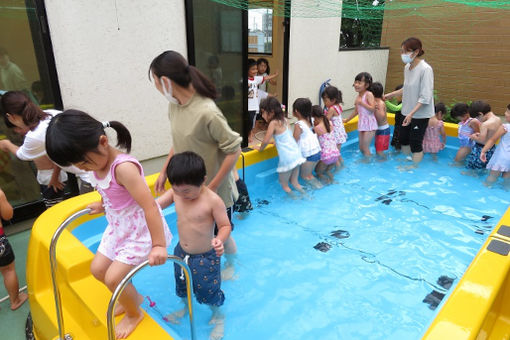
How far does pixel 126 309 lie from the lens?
1907 millimetres

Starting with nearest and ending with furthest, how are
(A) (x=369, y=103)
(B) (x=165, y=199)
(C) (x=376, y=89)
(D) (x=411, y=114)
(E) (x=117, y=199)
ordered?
1. (E) (x=117, y=199)
2. (B) (x=165, y=199)
3. (D) (x=411, y=114)
4. (A) (x=369, y=103)
5. (C) (x=376, y=89)

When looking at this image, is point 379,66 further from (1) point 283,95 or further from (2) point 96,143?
(2) point 96,143

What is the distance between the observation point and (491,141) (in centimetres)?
460

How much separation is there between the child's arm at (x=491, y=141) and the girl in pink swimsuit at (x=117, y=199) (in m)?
4.31

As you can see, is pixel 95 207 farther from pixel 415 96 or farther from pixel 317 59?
pixel 317 59

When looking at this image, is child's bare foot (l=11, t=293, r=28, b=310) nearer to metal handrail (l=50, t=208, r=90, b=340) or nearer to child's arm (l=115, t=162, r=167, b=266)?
metal handrail (l=50, t=208, r=90, b=340)

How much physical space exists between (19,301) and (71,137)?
1842 mm

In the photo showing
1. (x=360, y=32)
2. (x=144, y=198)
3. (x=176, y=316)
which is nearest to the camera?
(x=144, y=198)

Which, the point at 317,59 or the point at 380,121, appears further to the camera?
the point at 317,59

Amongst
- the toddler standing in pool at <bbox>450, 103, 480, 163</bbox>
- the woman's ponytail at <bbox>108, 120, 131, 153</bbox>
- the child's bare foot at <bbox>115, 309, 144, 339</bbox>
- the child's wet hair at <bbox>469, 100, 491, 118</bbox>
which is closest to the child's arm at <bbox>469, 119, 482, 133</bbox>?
the toddler standing in pool at <bbox>450, 103, 480, 163</bbox>

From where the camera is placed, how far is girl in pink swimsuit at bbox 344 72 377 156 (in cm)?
520

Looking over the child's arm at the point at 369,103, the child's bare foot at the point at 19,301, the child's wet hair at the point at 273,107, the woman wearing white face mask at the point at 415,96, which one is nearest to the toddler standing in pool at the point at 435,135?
the woman wearing white face mask at the point at 415,96

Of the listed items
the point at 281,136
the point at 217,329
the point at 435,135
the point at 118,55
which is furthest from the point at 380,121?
the point at 217,329

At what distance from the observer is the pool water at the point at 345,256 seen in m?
2.62
